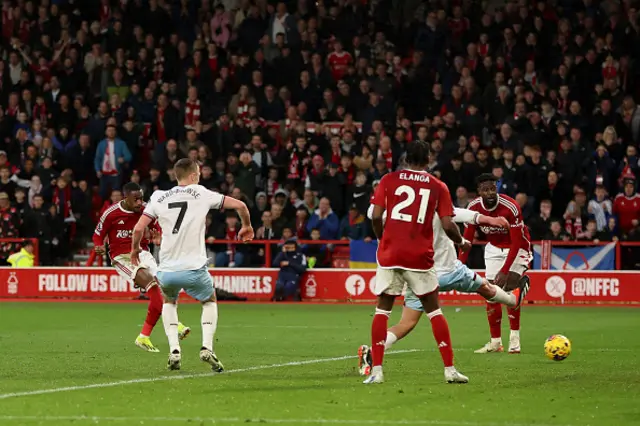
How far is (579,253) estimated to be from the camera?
84.3 ft

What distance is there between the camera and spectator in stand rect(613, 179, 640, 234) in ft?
82.5

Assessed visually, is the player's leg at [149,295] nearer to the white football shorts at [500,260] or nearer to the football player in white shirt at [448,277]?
the football player in white shirt at [448,277]

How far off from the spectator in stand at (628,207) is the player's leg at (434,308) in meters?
14.7

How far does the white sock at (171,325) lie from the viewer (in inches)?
492

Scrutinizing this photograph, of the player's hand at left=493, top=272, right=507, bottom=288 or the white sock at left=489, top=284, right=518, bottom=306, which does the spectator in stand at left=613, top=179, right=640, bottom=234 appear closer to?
the player's hand at left=493, top=272, right=507, bottom=288

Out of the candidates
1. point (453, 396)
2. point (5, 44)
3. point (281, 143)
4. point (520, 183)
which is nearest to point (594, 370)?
point (453, 396)

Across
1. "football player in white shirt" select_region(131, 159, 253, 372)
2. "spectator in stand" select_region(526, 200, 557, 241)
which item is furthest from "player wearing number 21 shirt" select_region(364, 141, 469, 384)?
"spectator in stand" select_region(526, 200, 557, 241)

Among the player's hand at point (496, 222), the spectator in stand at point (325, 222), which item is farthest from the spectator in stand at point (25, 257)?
the player's hand at point (496, 222)

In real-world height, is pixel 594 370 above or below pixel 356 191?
below

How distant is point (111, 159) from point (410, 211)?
1778 centimetres

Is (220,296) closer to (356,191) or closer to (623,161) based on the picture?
(356,191)

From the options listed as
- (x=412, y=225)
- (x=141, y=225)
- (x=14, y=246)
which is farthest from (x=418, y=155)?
(x=14, y=246)

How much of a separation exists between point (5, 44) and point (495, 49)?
493 inches

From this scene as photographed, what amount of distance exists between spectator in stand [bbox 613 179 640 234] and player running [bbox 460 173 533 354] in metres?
10.4
